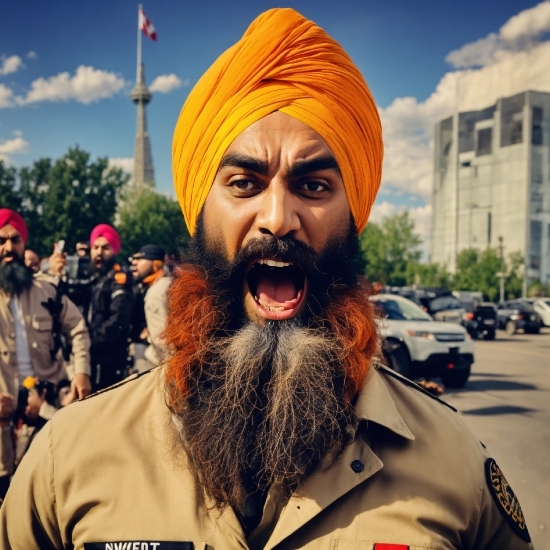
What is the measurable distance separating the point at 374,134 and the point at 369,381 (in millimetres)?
766

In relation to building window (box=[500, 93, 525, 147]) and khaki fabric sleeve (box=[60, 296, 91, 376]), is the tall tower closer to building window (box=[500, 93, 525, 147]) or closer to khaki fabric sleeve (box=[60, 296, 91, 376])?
building window (box=[500, 93, 525, 147])

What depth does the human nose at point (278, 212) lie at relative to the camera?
5.04ft

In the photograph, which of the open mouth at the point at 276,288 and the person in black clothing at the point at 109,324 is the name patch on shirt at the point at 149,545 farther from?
the person in black clothing at the point at 109,324

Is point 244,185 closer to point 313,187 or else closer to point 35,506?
point 313,187

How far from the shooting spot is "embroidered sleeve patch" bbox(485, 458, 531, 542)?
1.55 metres

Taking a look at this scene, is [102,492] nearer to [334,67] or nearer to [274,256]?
[274,256]

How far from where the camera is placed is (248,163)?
160 centimetres

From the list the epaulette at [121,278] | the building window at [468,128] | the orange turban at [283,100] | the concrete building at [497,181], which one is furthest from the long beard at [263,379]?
the building window at [468,128]

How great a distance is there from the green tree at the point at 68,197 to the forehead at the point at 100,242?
3609 cm

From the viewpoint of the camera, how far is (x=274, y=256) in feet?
5.16

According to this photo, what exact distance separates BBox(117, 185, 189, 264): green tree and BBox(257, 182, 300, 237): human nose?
52487 millimetres

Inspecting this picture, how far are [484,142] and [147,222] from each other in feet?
165

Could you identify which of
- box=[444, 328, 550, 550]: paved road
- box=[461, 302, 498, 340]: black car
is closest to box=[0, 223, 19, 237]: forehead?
box=[444, 328, 550, 550]: paved road

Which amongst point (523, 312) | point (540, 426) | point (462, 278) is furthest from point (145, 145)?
point (540, 426)
